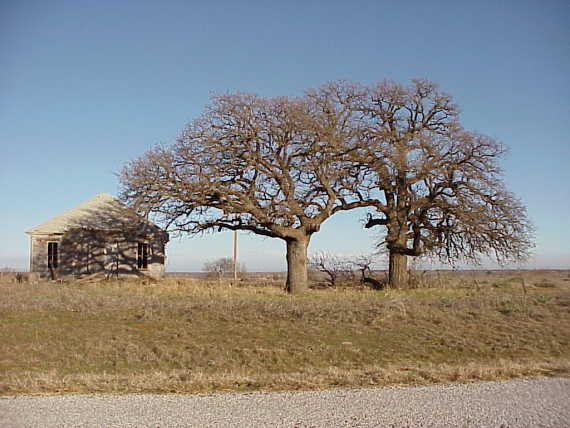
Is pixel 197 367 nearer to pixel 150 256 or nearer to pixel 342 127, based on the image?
pixel 342 127

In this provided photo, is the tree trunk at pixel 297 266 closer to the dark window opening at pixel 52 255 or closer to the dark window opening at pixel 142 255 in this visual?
the dark window opening at pixel 142 255

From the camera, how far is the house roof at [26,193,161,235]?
113 feet

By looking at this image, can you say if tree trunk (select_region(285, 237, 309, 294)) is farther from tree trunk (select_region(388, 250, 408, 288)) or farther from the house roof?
the house roof

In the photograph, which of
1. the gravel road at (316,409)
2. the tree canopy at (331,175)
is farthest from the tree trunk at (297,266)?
the gravel road at (316,409)

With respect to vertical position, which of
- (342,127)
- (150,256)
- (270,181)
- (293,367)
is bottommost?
(293,367)

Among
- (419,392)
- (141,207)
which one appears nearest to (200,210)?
(141,207)

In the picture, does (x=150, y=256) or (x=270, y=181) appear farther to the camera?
(x=150, y=256)

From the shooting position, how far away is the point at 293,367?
44.0ft

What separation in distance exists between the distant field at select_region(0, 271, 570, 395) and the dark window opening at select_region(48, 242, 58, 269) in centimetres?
1256

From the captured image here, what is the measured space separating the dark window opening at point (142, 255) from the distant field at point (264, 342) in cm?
1357

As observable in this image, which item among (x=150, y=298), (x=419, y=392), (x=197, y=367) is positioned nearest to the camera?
(x=419, y=392)

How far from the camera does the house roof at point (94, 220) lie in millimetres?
34312

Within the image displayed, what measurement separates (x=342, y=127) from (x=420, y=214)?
6.13 metres

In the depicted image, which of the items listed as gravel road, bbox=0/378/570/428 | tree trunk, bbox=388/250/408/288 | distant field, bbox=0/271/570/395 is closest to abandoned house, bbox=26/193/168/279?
distant field, bbox=0/271/570/395
